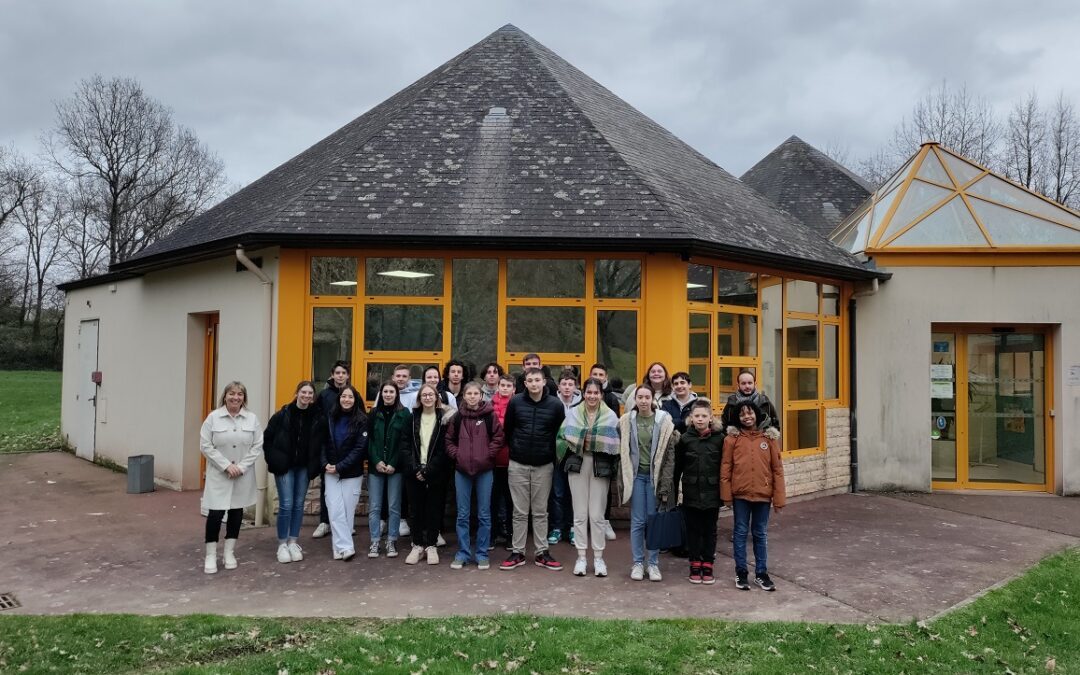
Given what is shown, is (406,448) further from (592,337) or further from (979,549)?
(979,549)

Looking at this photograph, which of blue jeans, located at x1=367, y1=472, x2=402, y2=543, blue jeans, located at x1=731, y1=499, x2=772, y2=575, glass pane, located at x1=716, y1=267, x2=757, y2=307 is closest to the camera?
blue jeans, located at x1=731, y1=499, x2=772, y2=575

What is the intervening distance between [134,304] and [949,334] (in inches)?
494

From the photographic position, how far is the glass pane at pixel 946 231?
10.3 meters

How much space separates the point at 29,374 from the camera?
97.1 ft

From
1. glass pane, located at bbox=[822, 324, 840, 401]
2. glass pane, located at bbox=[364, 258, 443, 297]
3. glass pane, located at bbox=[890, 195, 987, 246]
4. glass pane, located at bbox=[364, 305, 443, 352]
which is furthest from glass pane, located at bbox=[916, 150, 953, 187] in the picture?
glass pane, located at bbox=[364, 305, 443, 352]

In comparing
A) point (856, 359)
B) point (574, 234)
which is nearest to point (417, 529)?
point (574, 234)

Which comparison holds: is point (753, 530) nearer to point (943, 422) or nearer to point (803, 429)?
point (803, 429)

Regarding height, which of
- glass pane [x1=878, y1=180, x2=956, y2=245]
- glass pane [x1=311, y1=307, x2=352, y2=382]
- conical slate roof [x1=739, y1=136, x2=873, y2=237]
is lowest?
glass pane [x1=311, y1=307, x2=352, y2=382]

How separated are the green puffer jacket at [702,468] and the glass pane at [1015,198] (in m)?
8.00

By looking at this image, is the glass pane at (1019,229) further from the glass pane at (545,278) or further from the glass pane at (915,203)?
the glass pane at (545,278)

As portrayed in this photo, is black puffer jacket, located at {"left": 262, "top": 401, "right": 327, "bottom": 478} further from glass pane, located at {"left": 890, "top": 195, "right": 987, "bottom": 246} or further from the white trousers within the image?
glass pane, located at {"left": 890, "top": 195, "right": 987, "bottom": 246}

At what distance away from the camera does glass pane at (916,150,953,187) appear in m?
11.3

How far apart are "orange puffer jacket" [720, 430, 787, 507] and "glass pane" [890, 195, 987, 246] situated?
20.7 feet

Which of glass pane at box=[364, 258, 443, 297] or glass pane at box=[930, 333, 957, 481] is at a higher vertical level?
glass pane at box=[364, 258, 443, 297]
